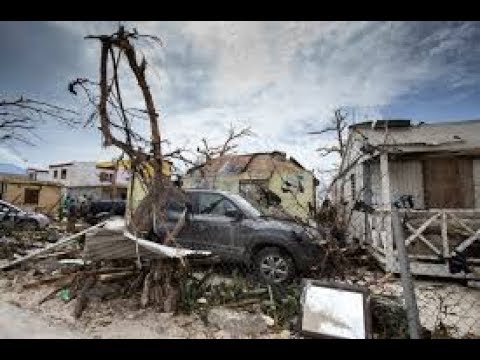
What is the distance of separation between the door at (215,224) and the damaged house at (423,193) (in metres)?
2.57

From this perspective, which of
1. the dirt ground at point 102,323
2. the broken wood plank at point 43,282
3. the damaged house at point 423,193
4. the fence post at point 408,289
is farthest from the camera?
the damaged house at point 423,193

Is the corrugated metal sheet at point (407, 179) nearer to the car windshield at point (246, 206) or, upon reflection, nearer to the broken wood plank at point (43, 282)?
the car windshield at point (246, 206)

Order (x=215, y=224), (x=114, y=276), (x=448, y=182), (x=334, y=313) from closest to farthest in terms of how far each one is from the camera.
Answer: (x=334, y=313)
(x=114, y=276)
(x=215, y=224)
(x=448, y=182)

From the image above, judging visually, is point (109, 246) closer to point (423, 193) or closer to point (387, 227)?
point (387, 227)

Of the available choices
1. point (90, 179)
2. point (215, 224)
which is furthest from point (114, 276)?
point (90, 179)

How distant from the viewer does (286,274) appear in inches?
297

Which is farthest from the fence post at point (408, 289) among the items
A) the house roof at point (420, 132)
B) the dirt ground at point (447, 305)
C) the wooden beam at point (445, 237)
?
the house roof at point (420, 132)

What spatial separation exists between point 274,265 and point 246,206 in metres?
1.50

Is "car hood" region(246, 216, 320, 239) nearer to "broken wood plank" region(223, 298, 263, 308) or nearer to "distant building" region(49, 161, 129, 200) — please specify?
"broken wood plank" region(223, 298, 263, 308)

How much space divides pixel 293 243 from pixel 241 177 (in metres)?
17.7

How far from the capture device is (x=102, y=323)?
5262 mm

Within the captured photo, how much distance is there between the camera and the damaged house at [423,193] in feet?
30.1
